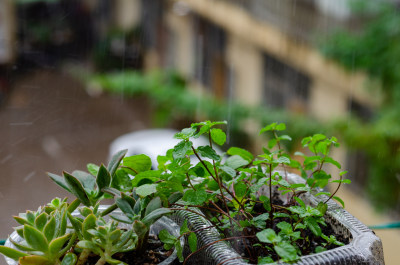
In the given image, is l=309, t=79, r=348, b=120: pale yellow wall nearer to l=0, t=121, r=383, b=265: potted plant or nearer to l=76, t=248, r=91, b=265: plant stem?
l=0, t=121, r=383, b=265: potted plant

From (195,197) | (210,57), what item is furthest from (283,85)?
(195,197)

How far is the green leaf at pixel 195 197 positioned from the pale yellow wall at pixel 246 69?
237 inches

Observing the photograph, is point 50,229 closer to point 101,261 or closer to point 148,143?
point 101,261

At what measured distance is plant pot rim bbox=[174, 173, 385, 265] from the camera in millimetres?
527

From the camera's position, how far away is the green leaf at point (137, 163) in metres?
0.65

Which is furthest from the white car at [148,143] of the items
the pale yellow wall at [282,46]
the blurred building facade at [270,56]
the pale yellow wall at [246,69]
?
the pale yellow wall at [246,69]

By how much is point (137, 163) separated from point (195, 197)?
0.11 m

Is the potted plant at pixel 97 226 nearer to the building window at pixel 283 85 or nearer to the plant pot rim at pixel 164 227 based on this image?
the plant pot rim at pixel 164 227

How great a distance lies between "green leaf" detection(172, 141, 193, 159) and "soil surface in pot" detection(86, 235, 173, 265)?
13 centimetres

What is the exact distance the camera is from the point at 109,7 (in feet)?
36.3

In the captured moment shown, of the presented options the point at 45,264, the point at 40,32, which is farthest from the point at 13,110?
the point at 45,264

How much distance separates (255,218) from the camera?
→ 59 cm

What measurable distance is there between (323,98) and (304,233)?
5444 millimetres

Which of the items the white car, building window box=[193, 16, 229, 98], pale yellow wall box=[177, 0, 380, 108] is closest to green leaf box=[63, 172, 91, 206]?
the white car
